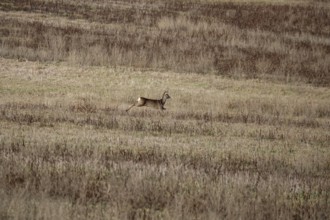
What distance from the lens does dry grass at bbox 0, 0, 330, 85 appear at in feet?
81.8

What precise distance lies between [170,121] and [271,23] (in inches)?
926

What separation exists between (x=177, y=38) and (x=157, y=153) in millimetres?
19231

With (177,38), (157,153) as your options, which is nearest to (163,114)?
(157,153)

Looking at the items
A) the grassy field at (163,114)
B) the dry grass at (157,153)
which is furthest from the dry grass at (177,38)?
the dry grass at (157,153)

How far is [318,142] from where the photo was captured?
1333 centimetres

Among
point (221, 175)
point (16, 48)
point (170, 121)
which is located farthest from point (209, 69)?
point (221, 175)

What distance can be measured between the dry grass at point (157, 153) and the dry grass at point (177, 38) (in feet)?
13.6

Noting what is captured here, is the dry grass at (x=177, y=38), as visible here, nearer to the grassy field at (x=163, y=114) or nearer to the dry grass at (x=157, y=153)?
Answer: the grassy field at (x=163, y=114)

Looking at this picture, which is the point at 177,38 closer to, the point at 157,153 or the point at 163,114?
the point at 163,114

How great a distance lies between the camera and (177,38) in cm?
2930

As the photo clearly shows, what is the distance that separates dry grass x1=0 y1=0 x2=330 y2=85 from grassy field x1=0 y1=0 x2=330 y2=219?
0.34 feet

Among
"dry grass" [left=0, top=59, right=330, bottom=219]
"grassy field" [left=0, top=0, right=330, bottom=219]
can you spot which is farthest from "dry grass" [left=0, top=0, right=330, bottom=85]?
"dry grass" [left=0, top=59, right=330, bottom=219]

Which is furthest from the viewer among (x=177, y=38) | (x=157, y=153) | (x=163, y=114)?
(x=177, y=38)

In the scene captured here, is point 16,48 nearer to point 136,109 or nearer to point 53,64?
point 53,64
